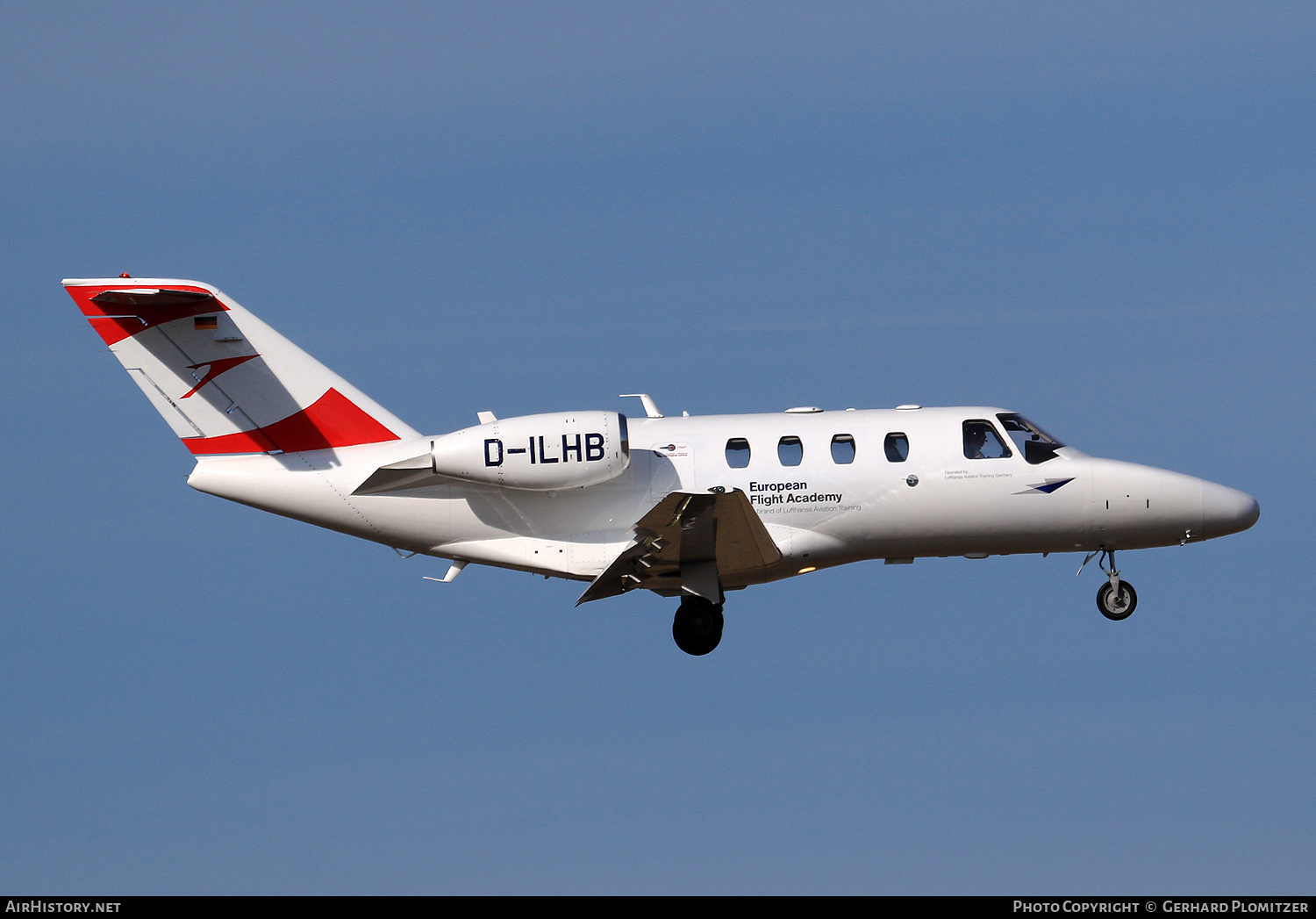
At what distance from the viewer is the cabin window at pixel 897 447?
1970cm

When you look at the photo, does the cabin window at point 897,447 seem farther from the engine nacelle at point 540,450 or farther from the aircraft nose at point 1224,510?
the aircraft nose at point 1224,510

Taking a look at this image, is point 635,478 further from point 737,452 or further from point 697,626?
point 697,626

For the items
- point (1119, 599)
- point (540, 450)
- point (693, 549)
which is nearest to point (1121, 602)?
point (1119, 599)

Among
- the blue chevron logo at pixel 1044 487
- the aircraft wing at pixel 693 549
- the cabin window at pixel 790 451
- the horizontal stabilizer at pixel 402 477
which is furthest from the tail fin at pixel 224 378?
the blue chevron logo at pixel 1044 487

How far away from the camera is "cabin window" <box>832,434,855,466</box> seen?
19.7 meters

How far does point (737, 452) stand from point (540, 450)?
268 centimetres

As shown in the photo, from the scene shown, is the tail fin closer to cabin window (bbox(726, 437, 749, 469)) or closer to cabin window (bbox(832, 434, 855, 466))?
cabin window (bbox(726, 437, 749, 469))

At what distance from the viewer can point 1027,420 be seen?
2039cm

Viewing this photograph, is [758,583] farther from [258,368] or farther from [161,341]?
[161,341]

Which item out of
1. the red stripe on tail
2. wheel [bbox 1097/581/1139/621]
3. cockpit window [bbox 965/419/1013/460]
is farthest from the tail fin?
wheel [bbox 1097/581/1139/621]

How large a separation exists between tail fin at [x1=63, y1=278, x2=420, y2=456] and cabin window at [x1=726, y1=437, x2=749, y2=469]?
4.58 metres

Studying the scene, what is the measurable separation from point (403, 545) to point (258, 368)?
319 centimetres

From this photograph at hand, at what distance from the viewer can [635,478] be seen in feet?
64.5
